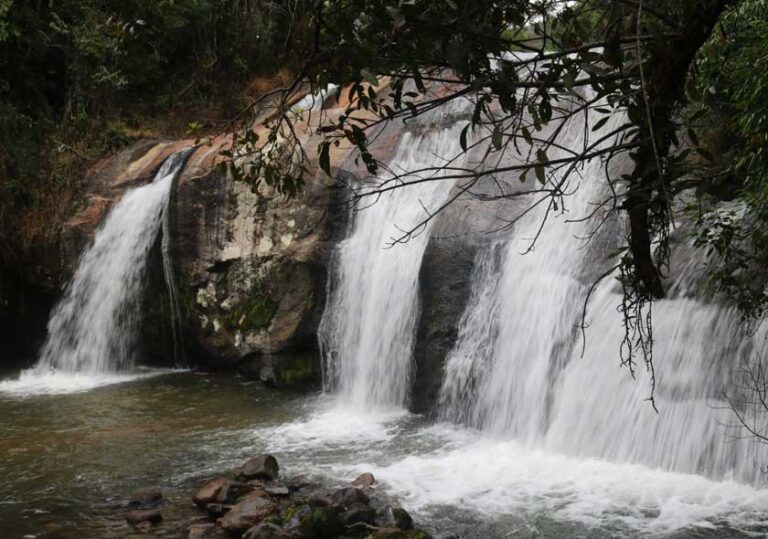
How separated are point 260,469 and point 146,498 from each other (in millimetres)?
951

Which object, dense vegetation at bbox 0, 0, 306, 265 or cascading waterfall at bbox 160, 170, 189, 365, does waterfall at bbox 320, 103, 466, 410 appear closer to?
cascading waterfall at bbox 160, 170, 189, 365

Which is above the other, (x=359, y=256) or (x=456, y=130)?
(x=456, y=130)

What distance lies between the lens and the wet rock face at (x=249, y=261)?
11.2 meters

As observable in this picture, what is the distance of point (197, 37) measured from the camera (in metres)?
17.6

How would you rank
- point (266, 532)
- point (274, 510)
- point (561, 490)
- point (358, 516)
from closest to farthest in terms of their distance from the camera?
1. point (266, 532)
2. point (358, 516)
3. point (274, 510)
4. point (561, 490)

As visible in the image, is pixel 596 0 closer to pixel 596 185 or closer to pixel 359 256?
pixel 596 185

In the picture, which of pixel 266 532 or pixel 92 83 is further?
pixel 92 83

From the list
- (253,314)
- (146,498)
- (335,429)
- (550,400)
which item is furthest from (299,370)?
(146,498)

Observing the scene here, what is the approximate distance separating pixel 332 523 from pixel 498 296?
362 centimetres

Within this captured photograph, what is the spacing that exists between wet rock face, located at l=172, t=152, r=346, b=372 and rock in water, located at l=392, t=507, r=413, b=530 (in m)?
5.11

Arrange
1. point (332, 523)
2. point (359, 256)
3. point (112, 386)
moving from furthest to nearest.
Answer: point (112, 386), point (359, 256), point (332, 523)

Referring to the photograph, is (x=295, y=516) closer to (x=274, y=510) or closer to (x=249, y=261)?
(x=274, y=510)

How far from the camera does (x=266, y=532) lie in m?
5.88

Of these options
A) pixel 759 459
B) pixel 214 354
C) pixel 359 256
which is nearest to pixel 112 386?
pixel 214 354
